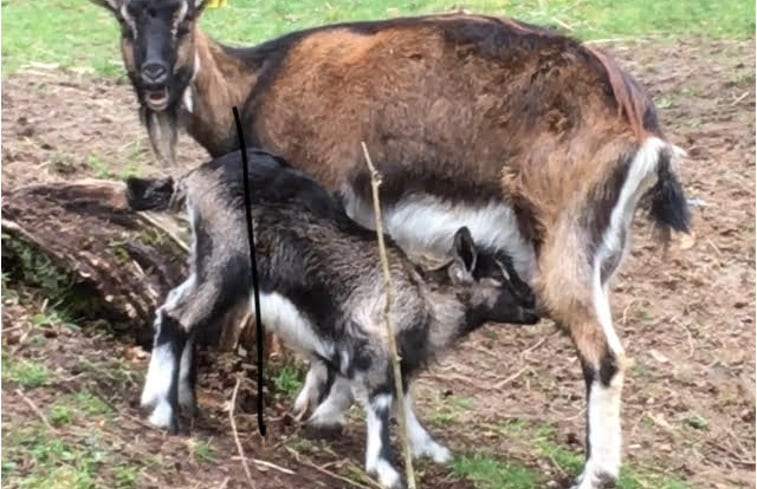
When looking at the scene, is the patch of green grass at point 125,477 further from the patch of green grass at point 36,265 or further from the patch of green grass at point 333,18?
the patch of green grass at point 333,18

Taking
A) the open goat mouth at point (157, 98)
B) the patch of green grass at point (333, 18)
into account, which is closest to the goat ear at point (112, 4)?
the open goat mouth at point (157, 98)

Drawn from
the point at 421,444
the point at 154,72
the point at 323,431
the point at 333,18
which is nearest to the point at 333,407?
the point at 323,431

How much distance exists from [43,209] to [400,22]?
5.28ft

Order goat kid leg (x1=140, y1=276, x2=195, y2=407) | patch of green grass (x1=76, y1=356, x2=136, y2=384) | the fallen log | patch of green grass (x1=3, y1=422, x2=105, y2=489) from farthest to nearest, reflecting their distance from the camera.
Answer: the fallen log → patch of green grass (x1=76, y1=356, x2=136, y2=384) → goat kid leg (x1=140, y1=276, x2=195, y2=407) → patch of green grass (x1=3, y1=422, x2=105, y2=489)

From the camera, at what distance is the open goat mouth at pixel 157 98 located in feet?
21.6

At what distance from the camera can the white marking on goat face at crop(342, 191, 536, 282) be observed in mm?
6625

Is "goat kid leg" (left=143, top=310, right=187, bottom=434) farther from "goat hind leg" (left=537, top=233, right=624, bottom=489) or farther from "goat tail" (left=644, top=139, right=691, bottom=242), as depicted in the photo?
"goat tail" (left=644, top=139, right=691, bottom=242)

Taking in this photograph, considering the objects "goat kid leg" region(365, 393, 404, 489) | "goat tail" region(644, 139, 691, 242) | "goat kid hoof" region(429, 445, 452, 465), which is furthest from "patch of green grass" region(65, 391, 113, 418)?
"goat tail" region(644, 139, 691, 242)

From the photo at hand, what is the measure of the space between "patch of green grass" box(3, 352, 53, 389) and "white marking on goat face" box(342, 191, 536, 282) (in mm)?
1283

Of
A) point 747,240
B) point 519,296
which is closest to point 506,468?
point 519,296

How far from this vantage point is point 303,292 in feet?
20.4

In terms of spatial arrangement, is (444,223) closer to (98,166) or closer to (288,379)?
(288,379)

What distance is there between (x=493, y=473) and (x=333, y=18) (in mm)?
7576

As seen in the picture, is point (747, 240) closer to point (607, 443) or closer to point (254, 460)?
point (607, 443)
